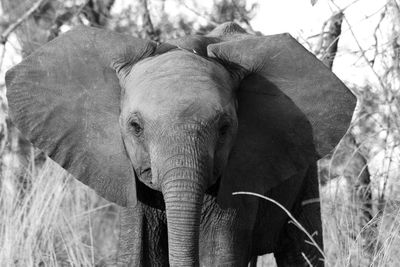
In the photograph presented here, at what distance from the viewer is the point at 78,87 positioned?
4.55 meters

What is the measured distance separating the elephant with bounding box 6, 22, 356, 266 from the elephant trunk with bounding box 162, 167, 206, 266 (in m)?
0.27

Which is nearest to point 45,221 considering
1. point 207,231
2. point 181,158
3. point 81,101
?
point 81,101

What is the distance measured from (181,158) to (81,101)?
777mm

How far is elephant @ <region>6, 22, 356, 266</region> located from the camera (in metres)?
4.34

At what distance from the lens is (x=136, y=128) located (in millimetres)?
4191

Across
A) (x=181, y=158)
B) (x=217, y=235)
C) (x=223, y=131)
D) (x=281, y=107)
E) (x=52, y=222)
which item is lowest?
(x=217, y=235)

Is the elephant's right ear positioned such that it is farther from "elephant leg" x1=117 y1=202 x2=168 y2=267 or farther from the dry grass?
the dry grass

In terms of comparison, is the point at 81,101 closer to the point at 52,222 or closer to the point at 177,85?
the point at 177,85

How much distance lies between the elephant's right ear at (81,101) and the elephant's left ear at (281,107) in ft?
1.47

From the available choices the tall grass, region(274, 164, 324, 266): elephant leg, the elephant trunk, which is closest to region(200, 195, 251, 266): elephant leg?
the elephant trunk

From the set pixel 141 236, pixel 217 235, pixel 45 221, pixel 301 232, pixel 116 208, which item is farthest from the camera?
pixel 116 208

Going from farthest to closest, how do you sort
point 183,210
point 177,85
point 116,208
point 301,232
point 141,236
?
1. point 116,208
2. point 301,232
3. point 141,236
4. point 177,85
5. point 183,210

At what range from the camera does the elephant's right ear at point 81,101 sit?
177 inches

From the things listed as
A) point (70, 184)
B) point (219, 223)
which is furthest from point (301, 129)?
point (70, 184)
